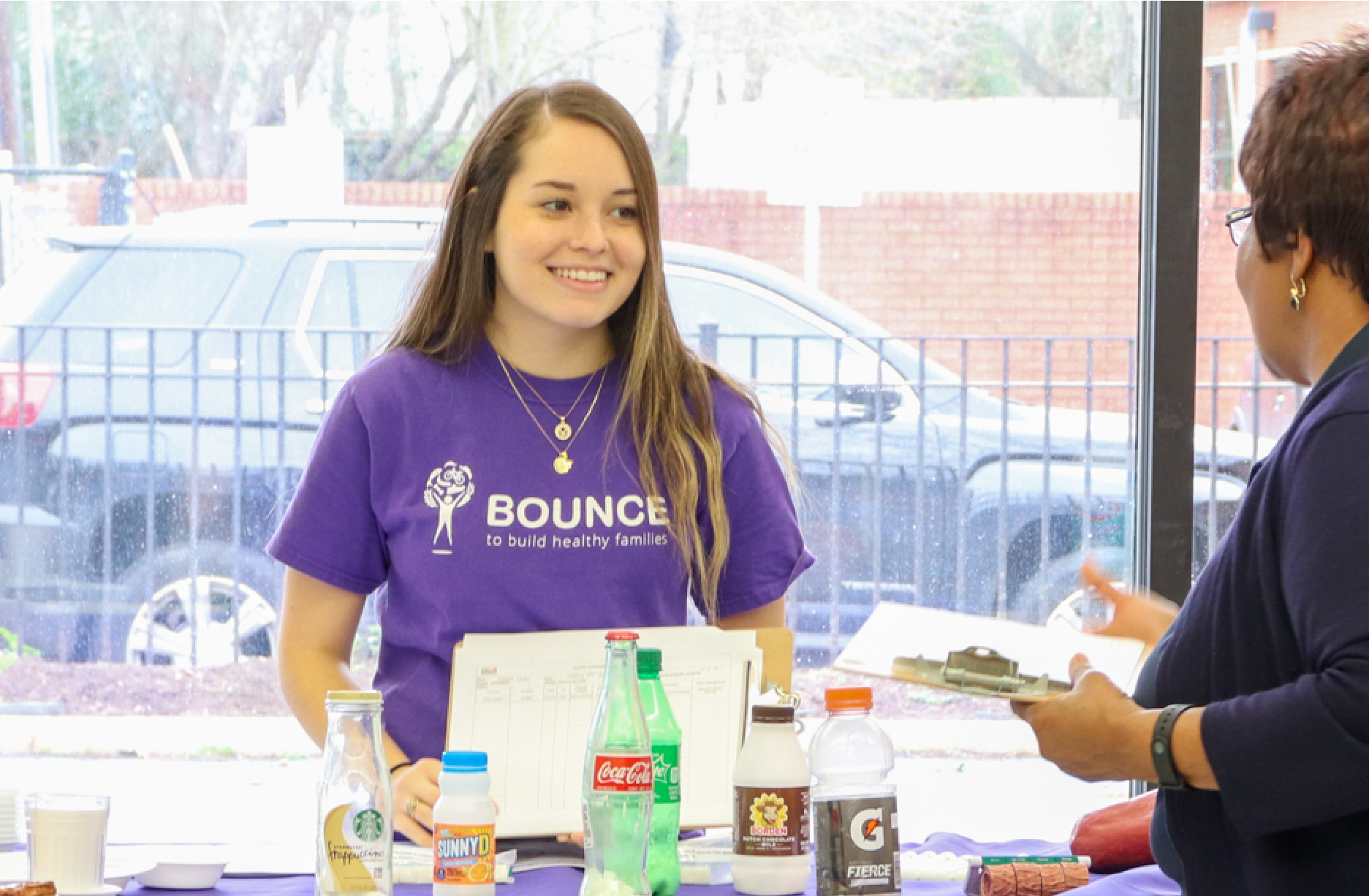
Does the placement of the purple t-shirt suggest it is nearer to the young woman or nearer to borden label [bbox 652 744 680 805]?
the young woman

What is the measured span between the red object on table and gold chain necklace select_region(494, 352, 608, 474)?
730 millimetres

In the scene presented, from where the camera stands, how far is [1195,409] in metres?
2.61

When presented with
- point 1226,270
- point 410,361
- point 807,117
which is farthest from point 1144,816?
point 807,117

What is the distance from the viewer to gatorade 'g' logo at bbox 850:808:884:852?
1301 mm

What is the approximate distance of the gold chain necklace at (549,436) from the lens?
1699mm

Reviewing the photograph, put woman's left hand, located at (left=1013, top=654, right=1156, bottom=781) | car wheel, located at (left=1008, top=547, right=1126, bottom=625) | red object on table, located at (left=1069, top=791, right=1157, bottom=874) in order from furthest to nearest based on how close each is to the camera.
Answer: car wheel, located at (left=1008, top=547, right=1126, bottom=625), red object on table, located at (left=1069, top=791, right=1157, bottom=874), woman's left hand, located at (left=1013, top=654, right=1156, bottom=781)

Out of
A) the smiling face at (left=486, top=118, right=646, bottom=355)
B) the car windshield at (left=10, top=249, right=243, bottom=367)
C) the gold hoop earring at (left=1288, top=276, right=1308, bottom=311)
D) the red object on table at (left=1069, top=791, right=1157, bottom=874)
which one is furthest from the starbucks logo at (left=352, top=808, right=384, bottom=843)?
the car windshield at (left=10, top=249, right=243, bottom=367)

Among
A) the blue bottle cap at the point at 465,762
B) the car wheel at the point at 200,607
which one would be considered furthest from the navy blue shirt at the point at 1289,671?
the car wheel at the point at 200,607

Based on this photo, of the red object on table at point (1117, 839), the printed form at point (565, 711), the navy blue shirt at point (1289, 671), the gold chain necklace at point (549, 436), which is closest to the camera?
the navy blue shirt at point (1289, 671)

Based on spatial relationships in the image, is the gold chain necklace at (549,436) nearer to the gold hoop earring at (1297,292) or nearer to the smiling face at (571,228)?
the smiling face at (571,228)

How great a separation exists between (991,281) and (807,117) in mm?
468

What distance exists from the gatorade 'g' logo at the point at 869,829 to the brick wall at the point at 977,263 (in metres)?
1.50

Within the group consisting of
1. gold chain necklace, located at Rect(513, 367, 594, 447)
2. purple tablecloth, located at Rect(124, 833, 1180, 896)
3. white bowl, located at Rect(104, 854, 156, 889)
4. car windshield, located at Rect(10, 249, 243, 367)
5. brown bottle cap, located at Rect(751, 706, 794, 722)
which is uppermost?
car windshield, located at Rect(10, 249, 243, 367)

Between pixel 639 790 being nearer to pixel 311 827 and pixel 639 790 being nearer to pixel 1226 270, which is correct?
pixel 311 827
